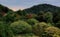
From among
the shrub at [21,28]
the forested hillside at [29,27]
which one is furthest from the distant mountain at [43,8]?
the shrub at [21,28]

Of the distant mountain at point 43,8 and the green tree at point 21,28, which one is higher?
the distant mountain at point 43,8

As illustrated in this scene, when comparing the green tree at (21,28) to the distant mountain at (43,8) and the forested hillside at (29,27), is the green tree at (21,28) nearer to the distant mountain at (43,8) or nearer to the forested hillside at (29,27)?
the forested hillside at (29,27)

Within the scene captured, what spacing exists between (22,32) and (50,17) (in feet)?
32.8

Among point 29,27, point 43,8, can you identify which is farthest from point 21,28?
point 43,8

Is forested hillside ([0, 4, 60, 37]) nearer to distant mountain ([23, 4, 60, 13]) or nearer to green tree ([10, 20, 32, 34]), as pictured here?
green tree ([10, 20, 32, 34])

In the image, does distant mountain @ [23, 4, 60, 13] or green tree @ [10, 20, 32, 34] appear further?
distant mountain @ [23, 4, 60, 13]

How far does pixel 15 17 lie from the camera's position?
30.7 m

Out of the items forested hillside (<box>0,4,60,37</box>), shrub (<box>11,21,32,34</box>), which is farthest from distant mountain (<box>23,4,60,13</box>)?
shrub (<box>11,21,32,34</box>)

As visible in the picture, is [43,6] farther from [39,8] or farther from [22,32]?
[22,32]

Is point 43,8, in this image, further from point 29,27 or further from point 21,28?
point 21,28

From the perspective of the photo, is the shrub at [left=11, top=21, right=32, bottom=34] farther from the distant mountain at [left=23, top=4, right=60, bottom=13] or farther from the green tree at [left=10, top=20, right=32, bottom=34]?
the distant mountain at [left=23, top=4, right=60, bottom=13]

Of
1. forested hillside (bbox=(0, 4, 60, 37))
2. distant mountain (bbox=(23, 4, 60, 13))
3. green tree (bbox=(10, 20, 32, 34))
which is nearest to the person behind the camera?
forested hillside (bbox=(0, 4, 60, 37))

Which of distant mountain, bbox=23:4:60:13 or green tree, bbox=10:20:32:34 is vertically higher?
distant mountain, bbox=23:4:60:13

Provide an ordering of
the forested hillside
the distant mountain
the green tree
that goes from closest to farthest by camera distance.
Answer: the forested hillside → the green tree → the distant mountain
